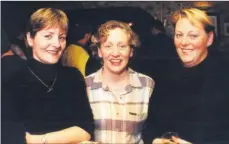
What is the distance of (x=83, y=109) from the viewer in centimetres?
331

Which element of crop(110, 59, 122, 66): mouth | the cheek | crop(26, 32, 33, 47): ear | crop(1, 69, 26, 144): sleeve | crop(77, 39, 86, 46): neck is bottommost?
crop(1, 69, 26, 144): sleeve

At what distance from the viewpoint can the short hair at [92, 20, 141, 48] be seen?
3.30 m

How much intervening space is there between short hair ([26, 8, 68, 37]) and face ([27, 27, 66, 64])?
0.11 ft

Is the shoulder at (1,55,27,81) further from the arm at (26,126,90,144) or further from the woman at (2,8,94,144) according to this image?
the arm at (26,126,90,144)

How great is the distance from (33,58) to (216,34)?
147 cm

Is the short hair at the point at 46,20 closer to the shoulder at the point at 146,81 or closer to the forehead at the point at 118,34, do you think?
the forehead at the point at 118,34

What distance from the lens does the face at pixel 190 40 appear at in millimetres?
3311

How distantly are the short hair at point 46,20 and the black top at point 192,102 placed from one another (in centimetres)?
86

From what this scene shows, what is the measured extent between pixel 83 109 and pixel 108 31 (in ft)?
2.13

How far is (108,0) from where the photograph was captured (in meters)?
3.31

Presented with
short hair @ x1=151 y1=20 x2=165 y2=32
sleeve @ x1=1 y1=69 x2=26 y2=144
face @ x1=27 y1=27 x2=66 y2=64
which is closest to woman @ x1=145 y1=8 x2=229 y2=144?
short hair @ x1=151 y1=20 x2=165 y2=32

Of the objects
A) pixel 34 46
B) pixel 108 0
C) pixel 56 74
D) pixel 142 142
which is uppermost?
pixel 108 0

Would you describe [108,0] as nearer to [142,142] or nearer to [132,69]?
[132,69]

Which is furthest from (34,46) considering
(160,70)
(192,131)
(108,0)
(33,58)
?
(192,131)
